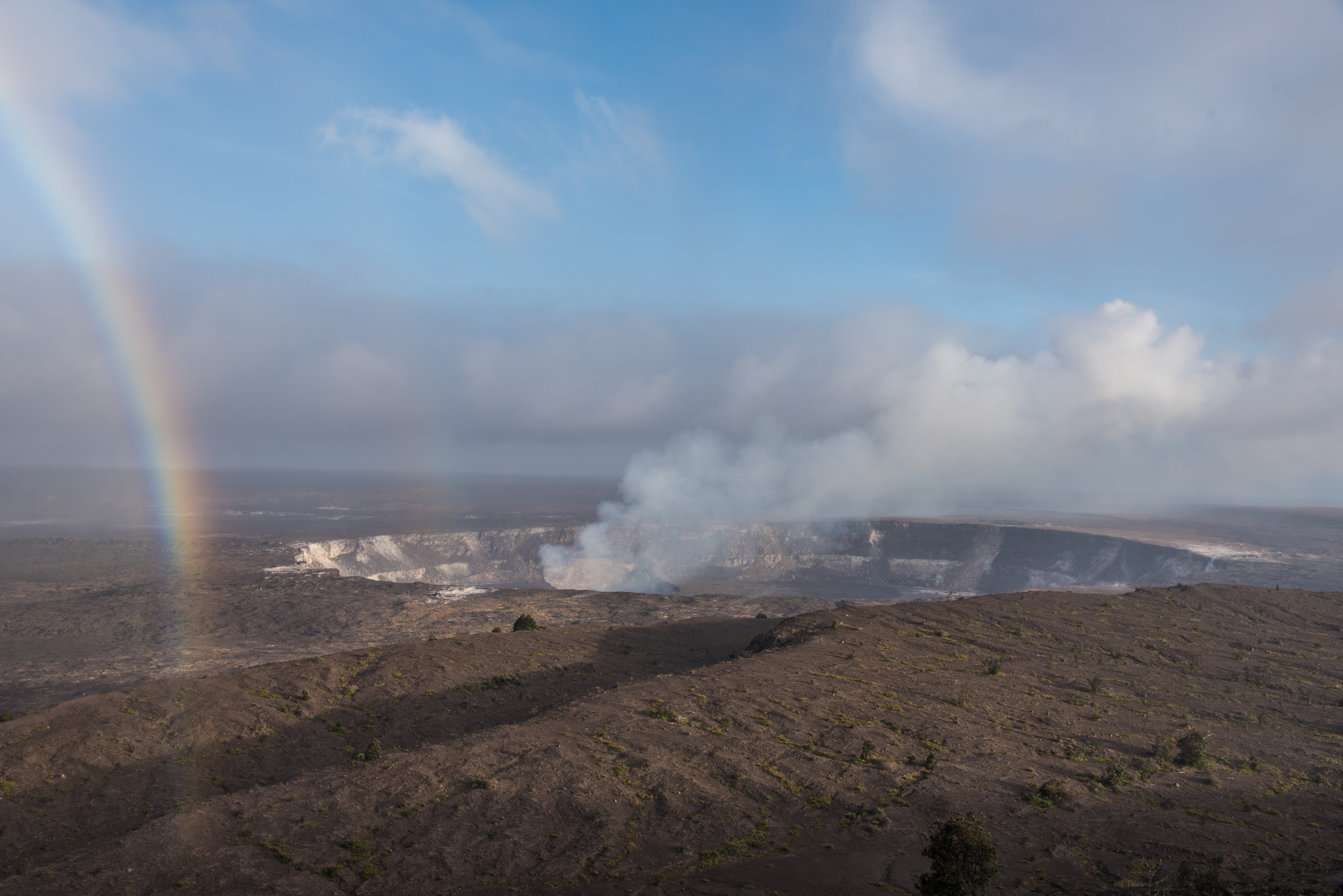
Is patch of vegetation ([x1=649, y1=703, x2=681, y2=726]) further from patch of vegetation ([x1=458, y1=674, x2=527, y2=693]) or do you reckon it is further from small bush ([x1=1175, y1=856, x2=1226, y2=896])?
small bush ([x1=1175, y1=856, x2=1226, y2=896])

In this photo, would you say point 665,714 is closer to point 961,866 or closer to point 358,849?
point 358,849

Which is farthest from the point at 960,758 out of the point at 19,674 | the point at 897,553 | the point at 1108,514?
the point at 1108,514

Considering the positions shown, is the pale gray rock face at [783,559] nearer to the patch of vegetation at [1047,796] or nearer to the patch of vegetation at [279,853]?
the patch of vegetation at [1047,796]

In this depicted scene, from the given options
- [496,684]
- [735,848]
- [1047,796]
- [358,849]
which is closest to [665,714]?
[735,848]

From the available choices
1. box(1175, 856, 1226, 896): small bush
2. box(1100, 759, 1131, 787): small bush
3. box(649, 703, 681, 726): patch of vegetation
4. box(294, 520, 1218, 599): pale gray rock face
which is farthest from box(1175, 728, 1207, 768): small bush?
box(294, 520, 1218, 599): pale gray rock face

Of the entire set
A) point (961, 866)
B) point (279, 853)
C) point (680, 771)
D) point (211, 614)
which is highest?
point (961, 866)

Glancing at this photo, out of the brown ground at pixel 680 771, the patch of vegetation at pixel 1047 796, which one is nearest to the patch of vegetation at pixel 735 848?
the brown ground at pixel 680 771

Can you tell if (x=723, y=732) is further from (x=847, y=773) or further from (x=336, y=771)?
(x=336, y=771)
